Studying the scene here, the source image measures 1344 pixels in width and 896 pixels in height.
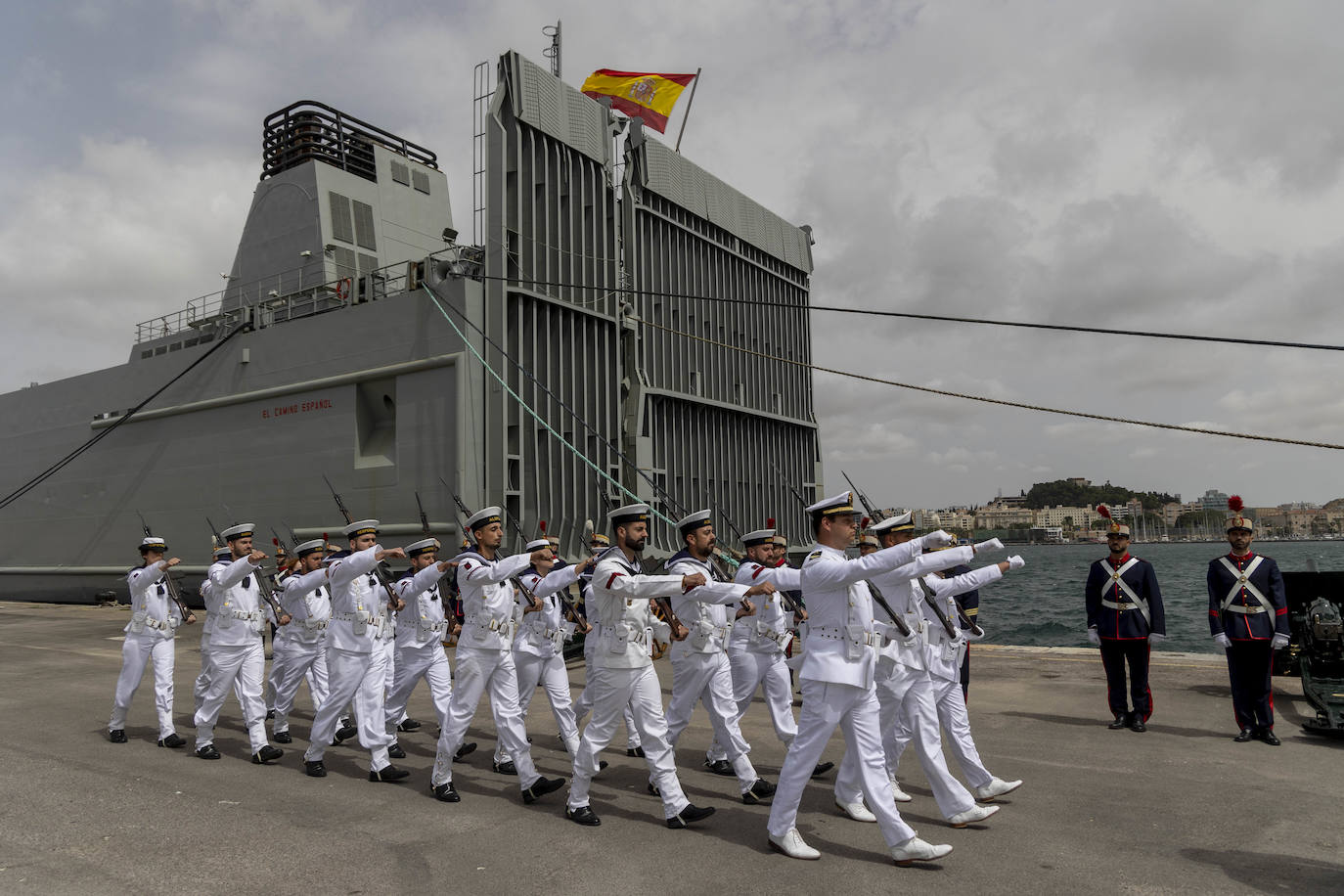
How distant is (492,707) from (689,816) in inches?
59.3

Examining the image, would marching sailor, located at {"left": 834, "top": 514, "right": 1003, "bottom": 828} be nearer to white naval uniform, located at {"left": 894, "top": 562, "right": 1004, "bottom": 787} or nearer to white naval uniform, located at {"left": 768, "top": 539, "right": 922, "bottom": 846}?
white naval uniform, located at {"left": 894, "top": 562, "right": 1004, "bottom": 787}

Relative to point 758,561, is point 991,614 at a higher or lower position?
lower

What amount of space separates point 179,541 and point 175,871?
16183mm

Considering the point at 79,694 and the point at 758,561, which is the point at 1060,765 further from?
the point at 79,694

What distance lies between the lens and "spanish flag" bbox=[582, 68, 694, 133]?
711 inches

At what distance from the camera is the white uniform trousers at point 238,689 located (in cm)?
684

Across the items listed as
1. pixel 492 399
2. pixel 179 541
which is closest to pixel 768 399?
pixel 492 399

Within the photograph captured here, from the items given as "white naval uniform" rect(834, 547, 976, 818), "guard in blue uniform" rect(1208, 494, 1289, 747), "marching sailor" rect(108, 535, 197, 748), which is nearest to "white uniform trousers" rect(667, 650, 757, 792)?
"white naval uniform" rect(834, 547, 976, 818)

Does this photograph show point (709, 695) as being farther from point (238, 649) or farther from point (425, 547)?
point (238, 649)

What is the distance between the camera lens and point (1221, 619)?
7.27 m

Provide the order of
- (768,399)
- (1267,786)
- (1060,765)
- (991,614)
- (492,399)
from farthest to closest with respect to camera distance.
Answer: (991,614) < (768,399) < (492,399) < (1060,765) < (1267,786)

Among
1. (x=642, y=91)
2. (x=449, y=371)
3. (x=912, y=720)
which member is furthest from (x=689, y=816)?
(x=642, y=91)

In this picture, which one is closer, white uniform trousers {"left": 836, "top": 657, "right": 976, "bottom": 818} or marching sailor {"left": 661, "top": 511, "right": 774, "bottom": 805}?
white uniform trousers {"left": 836, "top": 657, "right": 976, "bottom": 818}

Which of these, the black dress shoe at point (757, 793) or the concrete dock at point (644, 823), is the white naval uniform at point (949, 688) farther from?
the black dress shoe at point (757, 793)
